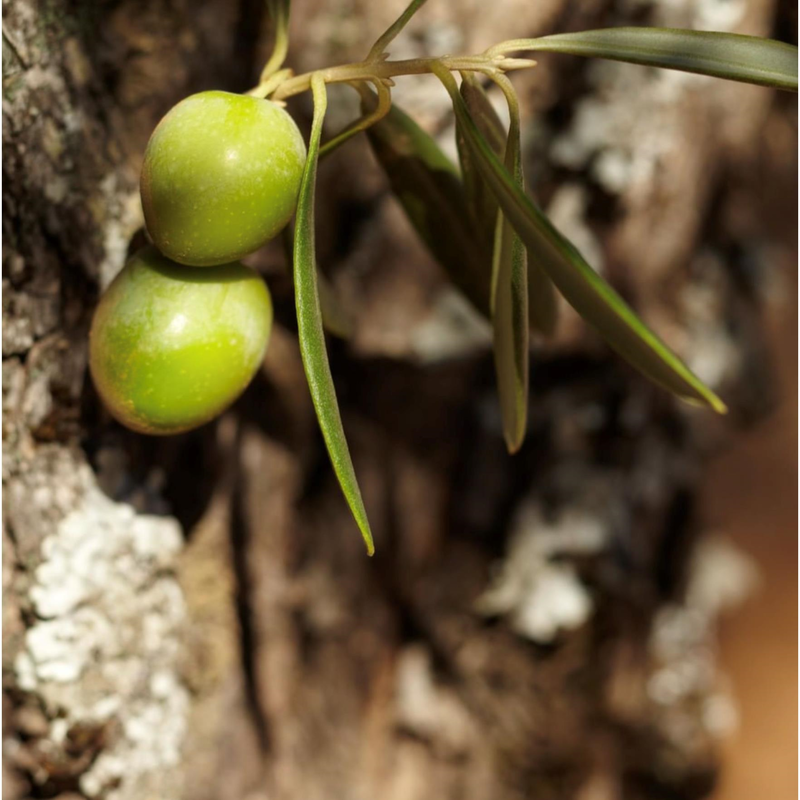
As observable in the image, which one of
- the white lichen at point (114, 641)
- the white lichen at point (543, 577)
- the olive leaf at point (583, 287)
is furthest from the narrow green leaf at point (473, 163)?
the white lichen at point (543, 577)

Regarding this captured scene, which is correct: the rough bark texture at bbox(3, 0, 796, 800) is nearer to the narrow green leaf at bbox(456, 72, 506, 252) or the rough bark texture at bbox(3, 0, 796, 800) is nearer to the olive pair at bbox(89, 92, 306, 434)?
the olive pair at bbox(89, 92, 306, 434)

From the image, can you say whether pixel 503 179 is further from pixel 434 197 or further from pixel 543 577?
pixel 543 577

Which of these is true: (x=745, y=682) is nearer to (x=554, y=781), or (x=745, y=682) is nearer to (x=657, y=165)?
(x=554, y=781)

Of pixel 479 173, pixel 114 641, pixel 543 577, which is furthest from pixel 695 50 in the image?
pixel 543 577

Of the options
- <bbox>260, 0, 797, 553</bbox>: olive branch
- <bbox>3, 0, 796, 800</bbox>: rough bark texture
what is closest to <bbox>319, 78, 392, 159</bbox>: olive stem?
<bbox>260, 0, 797, 553</bbox>: olive branch

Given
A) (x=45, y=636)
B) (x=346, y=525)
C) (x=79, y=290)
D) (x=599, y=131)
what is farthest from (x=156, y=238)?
(x=599, y=131)

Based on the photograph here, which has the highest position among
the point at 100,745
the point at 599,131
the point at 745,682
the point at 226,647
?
the point at 599,131

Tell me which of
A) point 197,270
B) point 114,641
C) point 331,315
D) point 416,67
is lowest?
point 114,641
